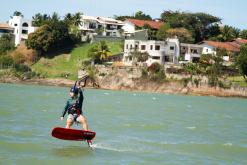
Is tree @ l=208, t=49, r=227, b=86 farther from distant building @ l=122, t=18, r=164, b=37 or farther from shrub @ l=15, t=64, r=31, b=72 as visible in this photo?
shrub @ l=15, t=64, r=31, b=72

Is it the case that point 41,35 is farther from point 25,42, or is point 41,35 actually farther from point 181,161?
point 181,161

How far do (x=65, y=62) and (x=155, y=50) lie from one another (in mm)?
17539

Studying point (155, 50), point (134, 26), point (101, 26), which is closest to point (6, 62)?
point (101, 26)

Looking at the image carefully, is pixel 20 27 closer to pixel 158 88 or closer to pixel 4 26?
pixel 4 26

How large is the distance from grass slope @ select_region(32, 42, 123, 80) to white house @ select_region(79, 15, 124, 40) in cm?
720

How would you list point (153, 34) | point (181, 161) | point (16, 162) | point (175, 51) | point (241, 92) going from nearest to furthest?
point (16, 162) → point (181, 161) → point (241, 92) → point (175, 51) → point (153, 34)

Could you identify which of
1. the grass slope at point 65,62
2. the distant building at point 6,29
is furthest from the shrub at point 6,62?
the distant building at point 6,29

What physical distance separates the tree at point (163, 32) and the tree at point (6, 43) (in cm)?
2889

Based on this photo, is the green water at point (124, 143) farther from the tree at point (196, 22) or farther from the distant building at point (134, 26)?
the tree at point (196, 22)

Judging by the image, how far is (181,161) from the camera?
22094 millimetres

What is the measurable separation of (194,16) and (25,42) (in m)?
34.7

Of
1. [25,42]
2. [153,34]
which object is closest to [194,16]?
[153,34]

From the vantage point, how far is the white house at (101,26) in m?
122

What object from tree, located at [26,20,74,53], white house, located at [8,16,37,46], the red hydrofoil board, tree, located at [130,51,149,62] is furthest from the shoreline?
the red hydrofoil board
